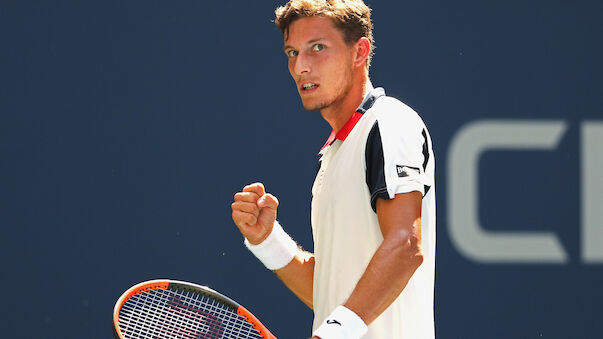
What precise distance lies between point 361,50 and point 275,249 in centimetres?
56

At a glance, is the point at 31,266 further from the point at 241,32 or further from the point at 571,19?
the point at 571,19

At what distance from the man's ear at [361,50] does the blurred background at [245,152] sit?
5.59ft

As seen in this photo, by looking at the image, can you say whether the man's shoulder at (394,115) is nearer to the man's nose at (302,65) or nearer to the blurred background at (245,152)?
the man's nose at (302,65)

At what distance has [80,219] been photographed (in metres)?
3.76

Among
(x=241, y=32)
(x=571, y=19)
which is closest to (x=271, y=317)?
(x=241, y=32)

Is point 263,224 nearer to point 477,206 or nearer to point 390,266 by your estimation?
point 390,266

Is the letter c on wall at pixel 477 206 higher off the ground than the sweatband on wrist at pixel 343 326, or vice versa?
the letter c on wall at pixel 477 206

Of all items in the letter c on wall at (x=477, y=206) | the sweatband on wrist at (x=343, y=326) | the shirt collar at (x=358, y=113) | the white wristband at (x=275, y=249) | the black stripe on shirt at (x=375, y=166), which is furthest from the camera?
the letter c on wall at (x=477, y=206)

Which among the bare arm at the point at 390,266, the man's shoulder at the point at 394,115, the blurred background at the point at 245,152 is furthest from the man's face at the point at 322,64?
the blurred background at the point at 245,152

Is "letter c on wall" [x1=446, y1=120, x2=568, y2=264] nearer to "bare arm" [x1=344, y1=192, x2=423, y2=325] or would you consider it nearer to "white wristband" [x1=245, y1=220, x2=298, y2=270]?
"white wristband" [x1=245, y1=220, x2=298, y2=270]

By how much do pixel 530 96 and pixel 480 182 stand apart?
1.39 feet

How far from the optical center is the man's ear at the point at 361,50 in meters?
2.09

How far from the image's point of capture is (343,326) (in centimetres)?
169

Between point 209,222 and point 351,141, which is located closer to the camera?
point 351,141
